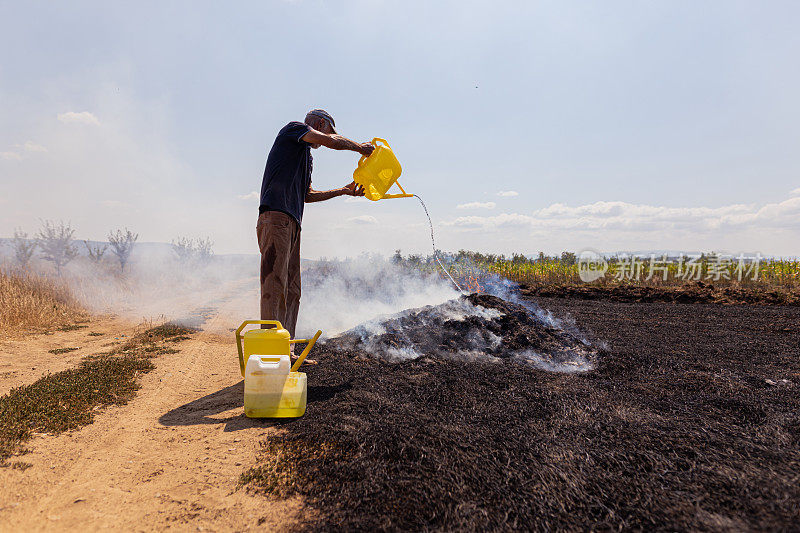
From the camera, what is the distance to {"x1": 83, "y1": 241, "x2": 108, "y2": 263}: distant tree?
15611 mm

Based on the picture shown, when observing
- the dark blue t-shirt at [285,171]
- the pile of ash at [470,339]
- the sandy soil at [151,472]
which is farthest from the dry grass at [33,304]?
the pile of ash at [470,339]

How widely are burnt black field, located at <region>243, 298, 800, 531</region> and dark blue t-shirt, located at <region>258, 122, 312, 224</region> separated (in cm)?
160

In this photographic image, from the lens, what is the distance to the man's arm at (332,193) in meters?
4.14

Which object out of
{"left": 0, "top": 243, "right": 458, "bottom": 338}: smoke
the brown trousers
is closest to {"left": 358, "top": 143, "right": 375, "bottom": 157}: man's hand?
the brown trousers

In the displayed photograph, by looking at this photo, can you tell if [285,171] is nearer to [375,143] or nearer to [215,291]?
[375,143]

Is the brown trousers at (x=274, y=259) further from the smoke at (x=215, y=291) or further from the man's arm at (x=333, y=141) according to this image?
the smoke at (x=215, y=291)

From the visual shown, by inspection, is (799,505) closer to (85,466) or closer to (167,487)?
(167,487)

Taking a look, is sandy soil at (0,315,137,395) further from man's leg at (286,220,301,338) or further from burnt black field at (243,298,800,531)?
burnt black field at (243,298,800,531)

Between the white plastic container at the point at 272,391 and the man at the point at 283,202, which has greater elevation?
the man at the point at 283,202

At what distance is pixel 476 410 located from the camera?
8.49 feet

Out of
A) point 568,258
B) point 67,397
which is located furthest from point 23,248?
point 568,258

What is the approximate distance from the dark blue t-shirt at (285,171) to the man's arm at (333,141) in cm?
8

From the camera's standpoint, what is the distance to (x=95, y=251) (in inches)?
637

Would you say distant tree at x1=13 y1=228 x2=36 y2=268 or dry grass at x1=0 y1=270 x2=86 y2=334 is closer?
dry grass at x1=0 y1=270 x2=86 y2=334
